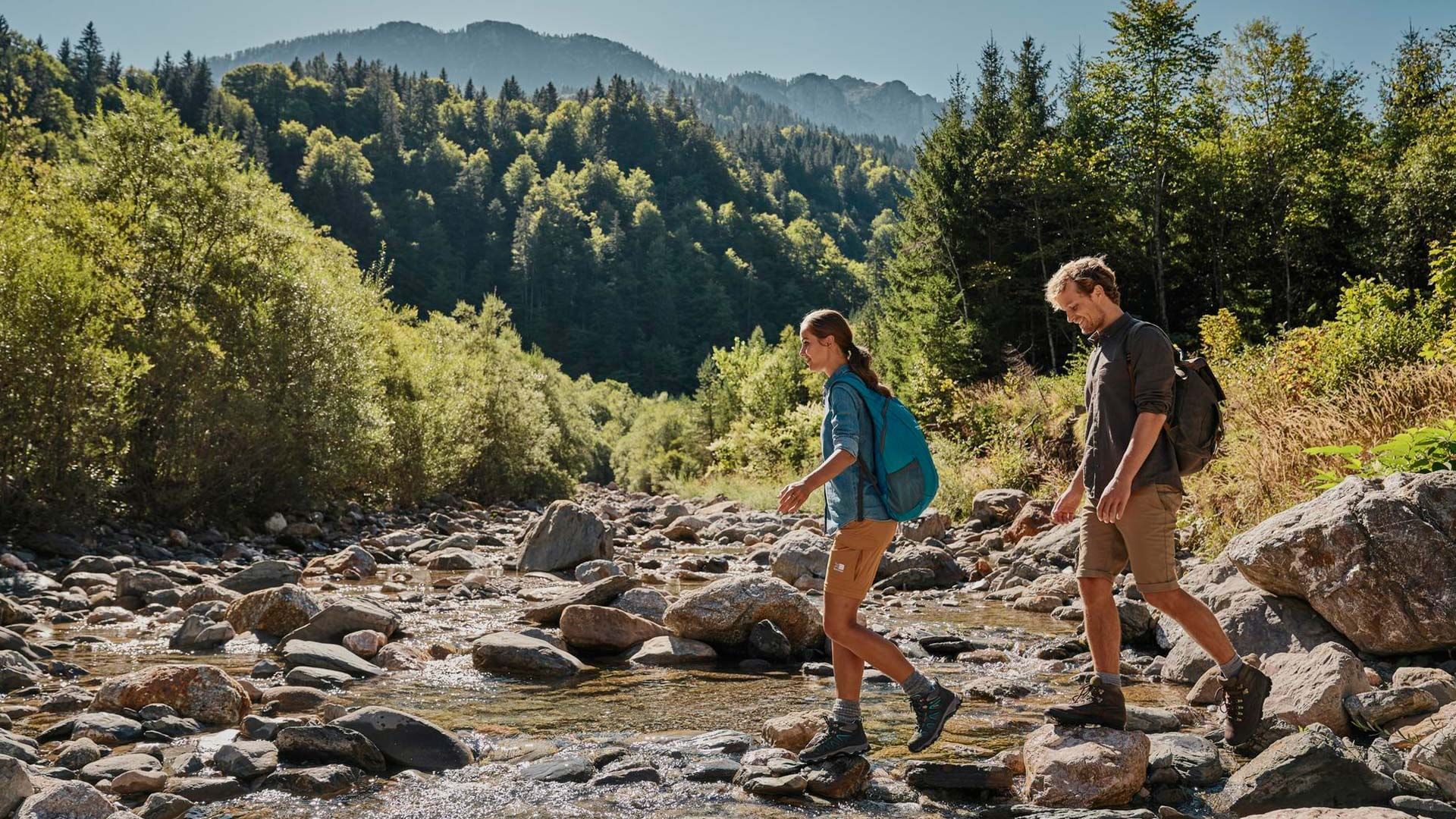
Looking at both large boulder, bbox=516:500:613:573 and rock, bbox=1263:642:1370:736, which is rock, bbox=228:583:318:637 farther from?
rock, bbox=1263:642:1370:736

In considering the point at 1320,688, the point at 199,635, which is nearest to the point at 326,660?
the point at 199,635

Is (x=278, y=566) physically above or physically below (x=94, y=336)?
below

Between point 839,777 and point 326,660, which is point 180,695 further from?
point 839,777

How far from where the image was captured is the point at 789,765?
5258 millimetres

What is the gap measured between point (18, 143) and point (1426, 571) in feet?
87.7

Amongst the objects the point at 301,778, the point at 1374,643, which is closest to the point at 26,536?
the point at 301,778

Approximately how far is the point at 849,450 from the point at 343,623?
6161 millimetres

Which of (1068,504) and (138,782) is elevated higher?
(1068,504)

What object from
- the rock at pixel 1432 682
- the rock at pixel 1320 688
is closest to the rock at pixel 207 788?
the rock at pixel 1320 688

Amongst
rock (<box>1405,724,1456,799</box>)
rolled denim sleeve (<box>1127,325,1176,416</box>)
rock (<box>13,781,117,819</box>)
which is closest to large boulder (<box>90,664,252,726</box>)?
rock (<box>13,781,117,819</box>)

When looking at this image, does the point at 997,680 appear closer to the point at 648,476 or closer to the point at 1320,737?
the point at 1320,737

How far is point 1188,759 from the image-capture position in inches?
205

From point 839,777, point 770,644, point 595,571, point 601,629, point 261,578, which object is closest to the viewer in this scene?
point 839,777

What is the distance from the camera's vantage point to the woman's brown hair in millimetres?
5328
